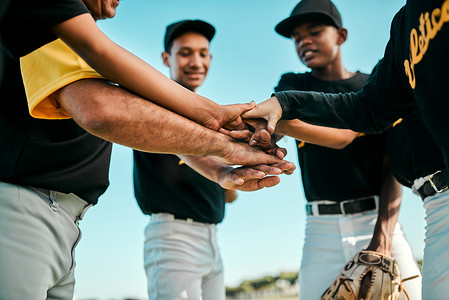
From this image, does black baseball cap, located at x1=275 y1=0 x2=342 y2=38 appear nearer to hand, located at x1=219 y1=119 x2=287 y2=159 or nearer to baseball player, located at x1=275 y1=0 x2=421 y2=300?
baseball player, located at x1=275 y1=0 x2=421 y2=300

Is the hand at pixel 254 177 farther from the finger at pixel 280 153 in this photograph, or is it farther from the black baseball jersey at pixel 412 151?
the black baseball jersey at pixel 412 151

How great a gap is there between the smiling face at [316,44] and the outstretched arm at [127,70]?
1706mm

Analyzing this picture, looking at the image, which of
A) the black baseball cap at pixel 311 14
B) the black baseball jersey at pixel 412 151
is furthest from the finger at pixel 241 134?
the black baseball cap at pixel 311 14

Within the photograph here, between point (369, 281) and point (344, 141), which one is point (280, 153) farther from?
point (369, 281)

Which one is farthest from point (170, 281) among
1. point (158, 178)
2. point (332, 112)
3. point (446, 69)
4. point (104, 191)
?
point (446, 69)

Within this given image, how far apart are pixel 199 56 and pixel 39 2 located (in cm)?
279

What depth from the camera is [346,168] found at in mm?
3596

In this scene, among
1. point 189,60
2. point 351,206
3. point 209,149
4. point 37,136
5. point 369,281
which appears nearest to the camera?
point 37,136

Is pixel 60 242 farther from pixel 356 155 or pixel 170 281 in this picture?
pixel 356 155

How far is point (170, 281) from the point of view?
12.1 ft

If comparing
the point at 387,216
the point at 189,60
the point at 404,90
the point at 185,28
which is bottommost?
the point at 387,216

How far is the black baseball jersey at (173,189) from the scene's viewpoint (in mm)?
3961

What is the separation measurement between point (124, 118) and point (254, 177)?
3.04 ft

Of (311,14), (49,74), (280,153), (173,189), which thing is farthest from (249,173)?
(311,14)
